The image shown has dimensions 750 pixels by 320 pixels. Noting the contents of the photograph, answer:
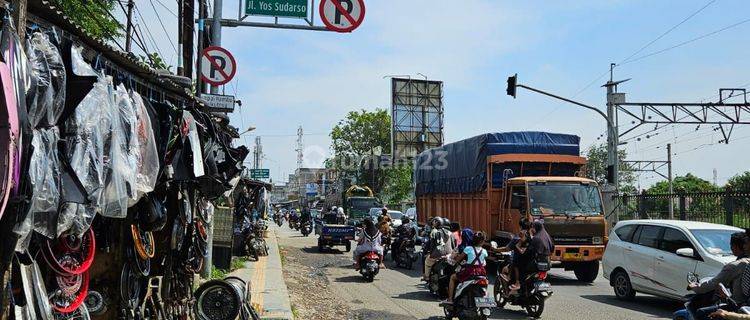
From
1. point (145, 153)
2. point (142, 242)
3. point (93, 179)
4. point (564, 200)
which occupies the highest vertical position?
point (145, 153)

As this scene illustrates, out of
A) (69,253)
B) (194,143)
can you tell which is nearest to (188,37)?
(194,143)

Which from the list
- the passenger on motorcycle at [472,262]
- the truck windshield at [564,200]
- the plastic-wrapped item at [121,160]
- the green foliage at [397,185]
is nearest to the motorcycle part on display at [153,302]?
the plastic-wrapped item at [121,160]

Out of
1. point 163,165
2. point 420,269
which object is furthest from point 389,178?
point 163,165

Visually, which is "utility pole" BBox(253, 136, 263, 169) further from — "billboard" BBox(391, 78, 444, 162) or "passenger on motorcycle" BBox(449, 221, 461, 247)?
"passenger on motorcycle" BBox(449, 221, 461, 247)

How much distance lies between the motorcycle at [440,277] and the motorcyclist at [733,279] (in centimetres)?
541

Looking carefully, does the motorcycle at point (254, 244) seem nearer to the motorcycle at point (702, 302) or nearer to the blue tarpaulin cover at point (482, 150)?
the blue tarpaulin cover at point (482, 150)

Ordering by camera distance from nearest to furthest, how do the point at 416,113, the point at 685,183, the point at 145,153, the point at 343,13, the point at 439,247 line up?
the point at 145,153 → the point at 343,13 → the point at 439,247 → the point at 416,113 → the point at 685,183

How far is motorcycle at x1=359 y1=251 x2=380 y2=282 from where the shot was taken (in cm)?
1477

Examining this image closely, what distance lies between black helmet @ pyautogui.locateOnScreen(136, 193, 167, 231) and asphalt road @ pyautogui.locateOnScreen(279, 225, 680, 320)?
4.60 meters

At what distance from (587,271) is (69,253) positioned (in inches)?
480

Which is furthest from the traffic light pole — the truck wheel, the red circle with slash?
the red circle with slash

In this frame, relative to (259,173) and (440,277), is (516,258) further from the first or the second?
(259,173)

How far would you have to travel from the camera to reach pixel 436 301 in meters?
12.0

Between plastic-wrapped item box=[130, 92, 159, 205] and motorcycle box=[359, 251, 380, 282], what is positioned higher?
plastic-wrapped item box=[130, 92, 159, 205]
